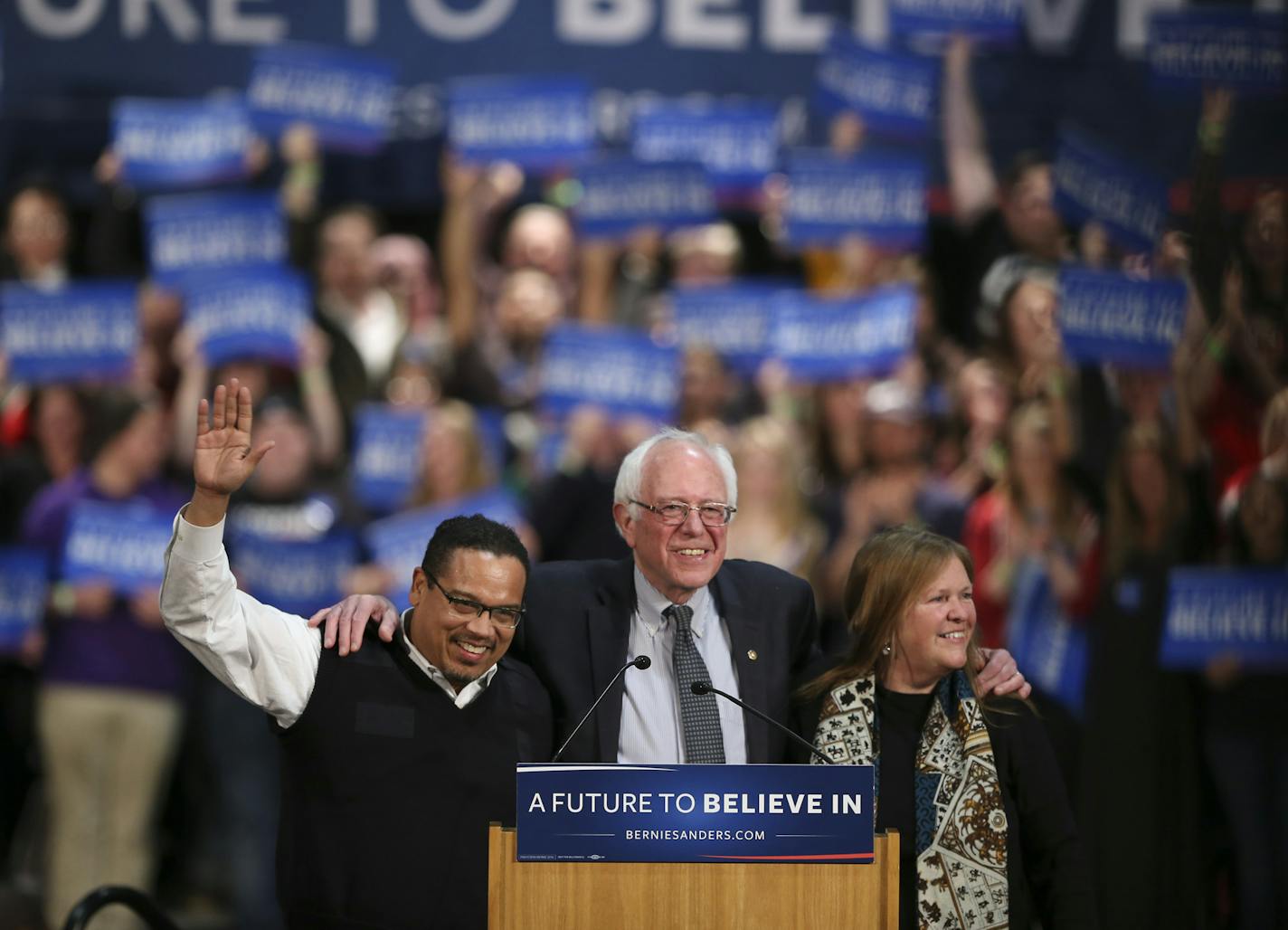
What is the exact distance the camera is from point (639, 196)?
24.0 feet

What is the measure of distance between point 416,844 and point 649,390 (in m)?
3.55

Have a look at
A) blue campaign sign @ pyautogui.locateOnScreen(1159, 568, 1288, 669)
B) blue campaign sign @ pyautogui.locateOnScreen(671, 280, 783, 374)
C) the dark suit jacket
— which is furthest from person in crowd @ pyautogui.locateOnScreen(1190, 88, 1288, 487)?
the dark suit jacket

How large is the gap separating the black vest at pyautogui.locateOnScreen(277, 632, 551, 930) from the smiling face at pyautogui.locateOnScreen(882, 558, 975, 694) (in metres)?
0.73

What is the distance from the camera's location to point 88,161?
8312 mm

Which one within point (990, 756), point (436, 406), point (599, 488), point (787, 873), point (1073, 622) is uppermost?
point (436, 406)

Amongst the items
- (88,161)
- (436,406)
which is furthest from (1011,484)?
(88,161)

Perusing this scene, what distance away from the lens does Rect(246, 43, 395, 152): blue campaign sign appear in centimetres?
762

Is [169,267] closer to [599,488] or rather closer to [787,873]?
[599,488]

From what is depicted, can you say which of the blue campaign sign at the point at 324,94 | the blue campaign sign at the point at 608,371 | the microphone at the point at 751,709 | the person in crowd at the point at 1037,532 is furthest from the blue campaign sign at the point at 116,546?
the microphone at the point at 751,709

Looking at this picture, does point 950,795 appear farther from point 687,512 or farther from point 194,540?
point 194,540

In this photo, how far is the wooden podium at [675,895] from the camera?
316 cm

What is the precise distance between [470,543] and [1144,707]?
314cm

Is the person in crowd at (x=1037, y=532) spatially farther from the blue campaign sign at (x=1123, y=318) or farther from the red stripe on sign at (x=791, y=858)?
the red stripe on sign at (x=791, y=858)

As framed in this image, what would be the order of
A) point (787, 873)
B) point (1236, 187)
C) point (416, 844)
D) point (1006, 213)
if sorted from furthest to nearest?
point (1236, 187) → point (1006, 213) → point (416, 844) → point (787, 873)
